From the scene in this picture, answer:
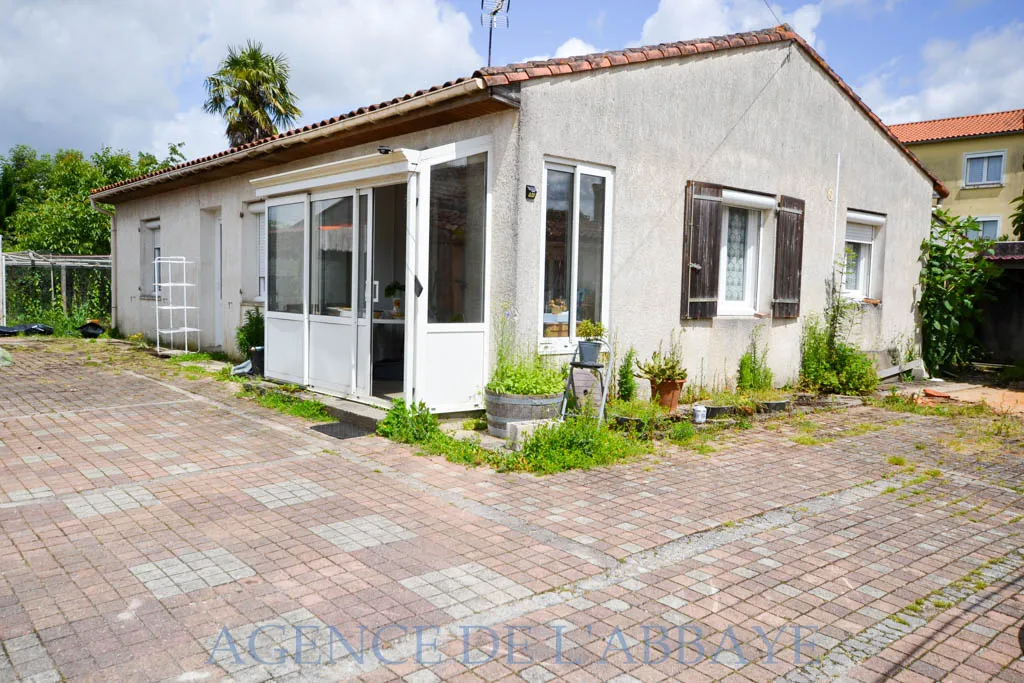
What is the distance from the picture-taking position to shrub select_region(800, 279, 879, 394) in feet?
34.1

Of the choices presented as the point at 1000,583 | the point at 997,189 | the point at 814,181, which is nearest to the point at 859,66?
the point at 814,181

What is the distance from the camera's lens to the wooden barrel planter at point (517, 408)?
670 centimetres

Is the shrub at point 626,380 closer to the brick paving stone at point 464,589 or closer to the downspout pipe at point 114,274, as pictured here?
the brick paving stone at point 464,589

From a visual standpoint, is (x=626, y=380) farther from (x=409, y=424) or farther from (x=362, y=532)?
(x=362, y=532)

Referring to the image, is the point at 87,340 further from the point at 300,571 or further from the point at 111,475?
the point at 300,571

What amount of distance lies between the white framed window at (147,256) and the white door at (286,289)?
702 centimetres

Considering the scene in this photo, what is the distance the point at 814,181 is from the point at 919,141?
2544 cm

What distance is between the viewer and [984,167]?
30094mm

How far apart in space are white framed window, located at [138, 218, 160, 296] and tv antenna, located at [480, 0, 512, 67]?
9.87m

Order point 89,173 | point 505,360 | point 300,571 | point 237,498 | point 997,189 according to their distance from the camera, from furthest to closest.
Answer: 1. point 997,189
2. point 89,173
3. point 505,360
4. point 237,498
5. point 300,571

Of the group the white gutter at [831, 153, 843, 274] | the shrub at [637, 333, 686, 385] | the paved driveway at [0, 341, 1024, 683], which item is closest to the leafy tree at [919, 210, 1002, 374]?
the white gutter at [831, 153, 843, 274]

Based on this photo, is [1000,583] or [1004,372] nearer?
[1000,583]

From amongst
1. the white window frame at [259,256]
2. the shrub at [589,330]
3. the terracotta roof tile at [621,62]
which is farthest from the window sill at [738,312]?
the white window frame at [259,256]

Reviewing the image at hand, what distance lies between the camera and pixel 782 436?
7.72 metres
